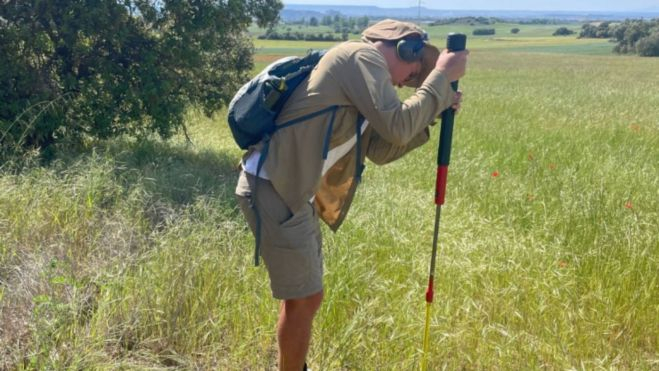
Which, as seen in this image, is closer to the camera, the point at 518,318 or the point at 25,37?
the point at 518,318

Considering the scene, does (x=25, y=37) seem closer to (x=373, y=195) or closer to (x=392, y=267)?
(x=373, y=195)

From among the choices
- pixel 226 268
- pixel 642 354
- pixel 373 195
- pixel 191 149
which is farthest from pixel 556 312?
pixel 191 149

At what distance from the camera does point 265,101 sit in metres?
2.44

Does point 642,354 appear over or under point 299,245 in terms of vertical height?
under

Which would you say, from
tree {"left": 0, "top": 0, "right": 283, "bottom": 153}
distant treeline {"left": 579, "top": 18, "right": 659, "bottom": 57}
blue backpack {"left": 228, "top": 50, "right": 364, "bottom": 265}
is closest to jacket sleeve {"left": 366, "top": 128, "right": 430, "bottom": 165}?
blue backpack {"left": 228, "top": 50, "right": 364, "bottom": 265}

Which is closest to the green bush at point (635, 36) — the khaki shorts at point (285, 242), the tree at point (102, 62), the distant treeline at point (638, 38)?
the distant treeline at point (638, 38)

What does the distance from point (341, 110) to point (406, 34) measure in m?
0.46

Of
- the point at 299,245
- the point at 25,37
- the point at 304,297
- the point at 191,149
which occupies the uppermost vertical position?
the point at 25,37

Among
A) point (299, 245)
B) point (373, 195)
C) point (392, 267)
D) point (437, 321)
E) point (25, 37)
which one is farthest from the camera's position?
point (25, 37)

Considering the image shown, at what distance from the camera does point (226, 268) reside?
3.77m

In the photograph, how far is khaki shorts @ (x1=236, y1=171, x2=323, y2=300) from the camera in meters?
2.51

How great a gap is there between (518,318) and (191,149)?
6.22 m

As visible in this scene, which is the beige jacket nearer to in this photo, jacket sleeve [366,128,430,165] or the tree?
jacket sleeve [366,128,430,165]

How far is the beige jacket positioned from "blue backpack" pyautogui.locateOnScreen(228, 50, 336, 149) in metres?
0.04
